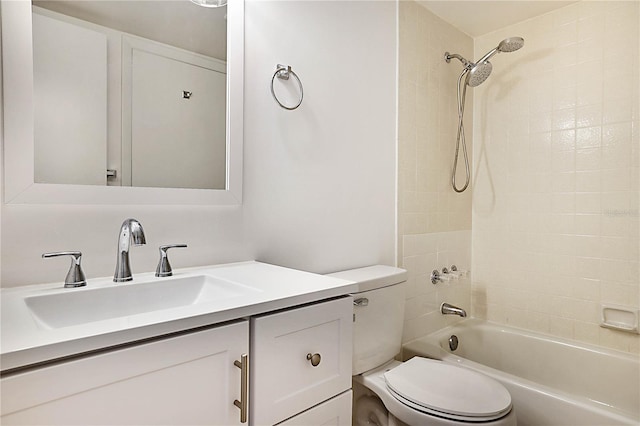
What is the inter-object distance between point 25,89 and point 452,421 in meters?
1.54

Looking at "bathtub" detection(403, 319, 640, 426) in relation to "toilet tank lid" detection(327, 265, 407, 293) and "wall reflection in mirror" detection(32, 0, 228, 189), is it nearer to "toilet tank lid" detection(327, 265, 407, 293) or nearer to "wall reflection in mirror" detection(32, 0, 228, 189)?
"toilet tank lid" detection(327, 265, 407, 293)

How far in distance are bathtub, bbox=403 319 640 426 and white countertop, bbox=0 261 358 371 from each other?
103cm

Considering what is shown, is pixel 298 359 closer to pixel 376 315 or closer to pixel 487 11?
pixel 376 315

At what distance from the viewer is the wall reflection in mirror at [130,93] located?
0.97 metres

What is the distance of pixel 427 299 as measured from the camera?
206 cm

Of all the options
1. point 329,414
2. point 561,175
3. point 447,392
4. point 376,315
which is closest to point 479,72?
point 561,175

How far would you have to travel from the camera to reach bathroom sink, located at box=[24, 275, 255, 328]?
0.84 meters

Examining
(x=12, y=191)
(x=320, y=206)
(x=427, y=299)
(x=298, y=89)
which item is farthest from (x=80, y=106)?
(x=427, y=299)

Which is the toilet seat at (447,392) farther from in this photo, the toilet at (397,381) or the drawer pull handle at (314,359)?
the drawer pull handle at (314,359)

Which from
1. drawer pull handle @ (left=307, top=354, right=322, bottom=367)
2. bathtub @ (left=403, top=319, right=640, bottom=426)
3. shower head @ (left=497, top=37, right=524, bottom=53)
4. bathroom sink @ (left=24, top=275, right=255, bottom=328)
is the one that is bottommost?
bathtub @ (left=403, top=319, right=640, bottom=426)

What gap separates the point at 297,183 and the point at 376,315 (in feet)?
2.06

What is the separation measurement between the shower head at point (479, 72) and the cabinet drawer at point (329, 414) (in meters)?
Result: 1.79

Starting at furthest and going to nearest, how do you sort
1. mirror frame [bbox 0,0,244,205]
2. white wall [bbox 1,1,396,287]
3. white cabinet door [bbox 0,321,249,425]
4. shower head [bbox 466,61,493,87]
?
shower head [bbox 466,61,493,87] → white wall [bbox 1,1,396,287] → mirror frame [bbox 0,0,244,205] → white cabinet door [bbox 0,321,249,425]

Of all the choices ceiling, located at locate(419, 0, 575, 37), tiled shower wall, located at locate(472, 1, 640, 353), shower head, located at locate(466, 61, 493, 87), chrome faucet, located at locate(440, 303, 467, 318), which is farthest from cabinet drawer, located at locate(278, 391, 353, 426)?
ceiling, located at locate(419, 0, 575, 37)
